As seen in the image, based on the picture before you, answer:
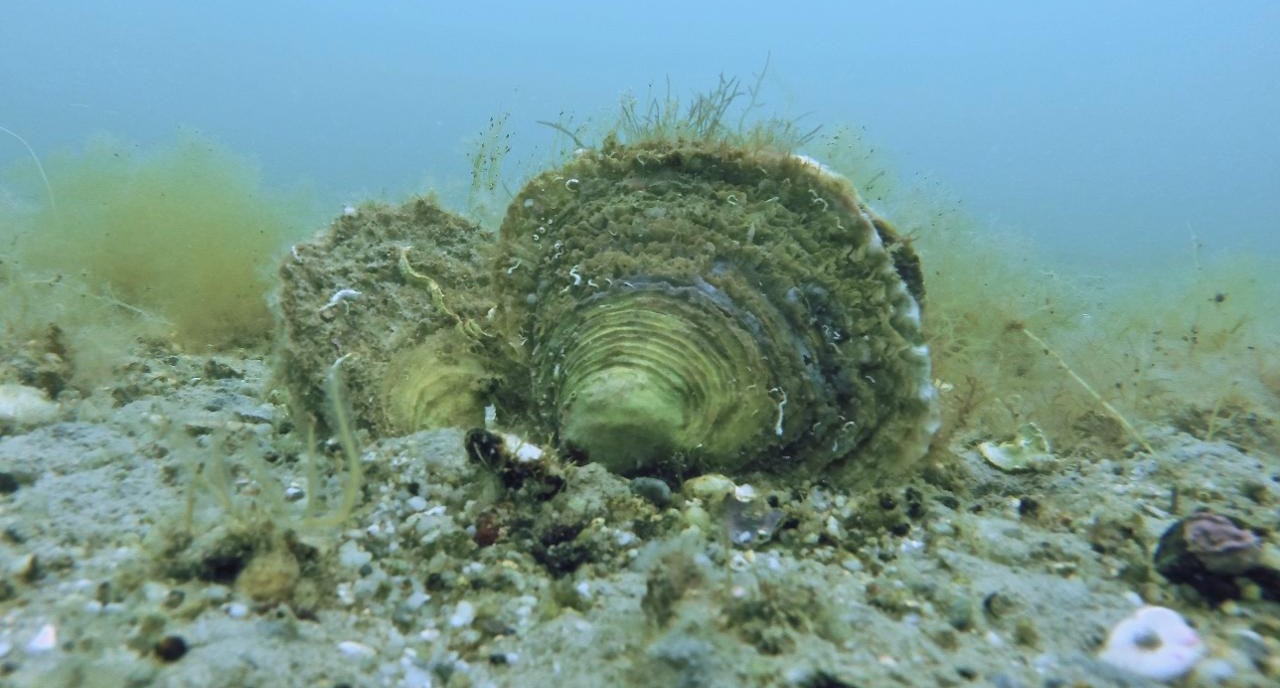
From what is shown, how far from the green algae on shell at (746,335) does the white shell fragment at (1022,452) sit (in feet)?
3.05

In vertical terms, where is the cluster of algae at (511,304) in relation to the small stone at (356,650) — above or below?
above

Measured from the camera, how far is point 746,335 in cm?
343

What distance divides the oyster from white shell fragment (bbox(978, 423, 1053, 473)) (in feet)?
3.07

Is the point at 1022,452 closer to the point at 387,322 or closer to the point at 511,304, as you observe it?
the point at 511,304

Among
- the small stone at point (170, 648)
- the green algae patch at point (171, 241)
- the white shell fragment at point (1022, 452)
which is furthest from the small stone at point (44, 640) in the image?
the green algae patch at point (171, 241)

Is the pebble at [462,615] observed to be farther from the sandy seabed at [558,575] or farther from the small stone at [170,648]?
the small stone at [170,648]

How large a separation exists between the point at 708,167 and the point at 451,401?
2.08 metres

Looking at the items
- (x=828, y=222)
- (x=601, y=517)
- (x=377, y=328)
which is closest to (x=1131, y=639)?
(x=601, y=517)

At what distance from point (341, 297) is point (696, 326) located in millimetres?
2430

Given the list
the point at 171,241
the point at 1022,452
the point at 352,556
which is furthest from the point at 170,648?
the point at 171,241

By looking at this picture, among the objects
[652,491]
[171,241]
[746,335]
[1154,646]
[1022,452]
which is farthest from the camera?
[171,241]

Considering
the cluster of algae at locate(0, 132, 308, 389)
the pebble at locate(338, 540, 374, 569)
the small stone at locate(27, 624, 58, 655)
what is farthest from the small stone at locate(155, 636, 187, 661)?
the cluster of algae at locate(0, 132, 308, 389)

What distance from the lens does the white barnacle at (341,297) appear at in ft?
14.0

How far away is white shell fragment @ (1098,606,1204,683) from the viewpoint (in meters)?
1.99
